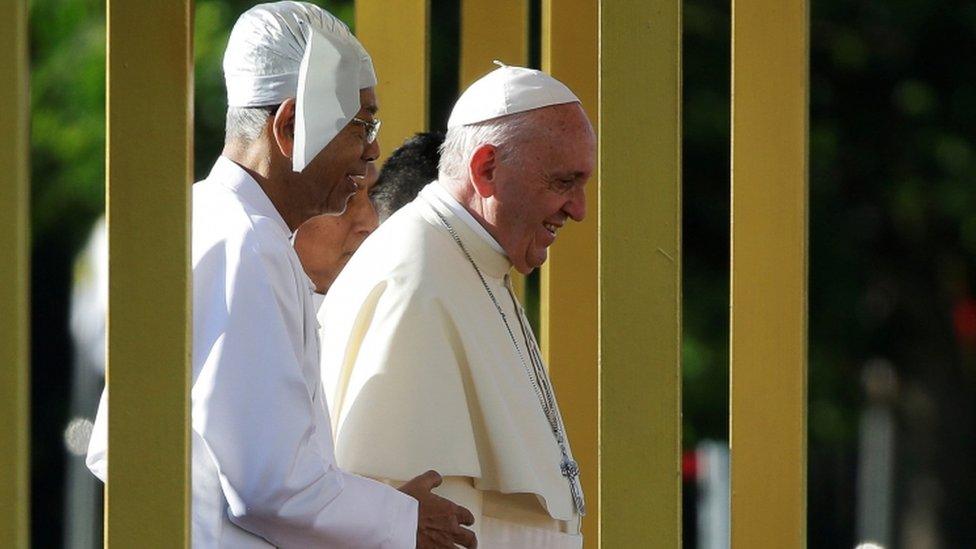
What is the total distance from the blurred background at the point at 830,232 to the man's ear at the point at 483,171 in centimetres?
534

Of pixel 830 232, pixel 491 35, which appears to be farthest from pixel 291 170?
pixel 830 232

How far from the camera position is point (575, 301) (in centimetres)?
560

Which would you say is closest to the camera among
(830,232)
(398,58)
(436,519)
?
(436,519)

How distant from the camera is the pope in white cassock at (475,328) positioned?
425 cm

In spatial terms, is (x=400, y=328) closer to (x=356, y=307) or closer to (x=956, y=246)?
(x=356, y=307)

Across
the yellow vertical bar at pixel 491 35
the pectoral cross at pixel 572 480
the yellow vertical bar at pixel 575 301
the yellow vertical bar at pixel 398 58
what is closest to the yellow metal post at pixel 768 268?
the pectoral cross at pixel 572 480

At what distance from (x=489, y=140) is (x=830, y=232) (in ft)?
27.6

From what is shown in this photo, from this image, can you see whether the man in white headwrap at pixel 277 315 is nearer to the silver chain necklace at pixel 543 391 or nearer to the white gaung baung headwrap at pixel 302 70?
the white gaung baung headwrap at pixel 302 70

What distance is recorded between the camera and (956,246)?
13039 millimetres

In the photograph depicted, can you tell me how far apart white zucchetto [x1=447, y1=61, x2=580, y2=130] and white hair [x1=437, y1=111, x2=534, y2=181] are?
0.08 feet

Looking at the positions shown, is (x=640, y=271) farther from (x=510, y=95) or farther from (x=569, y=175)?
(x=510, y=95)

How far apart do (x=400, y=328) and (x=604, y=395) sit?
1.02m

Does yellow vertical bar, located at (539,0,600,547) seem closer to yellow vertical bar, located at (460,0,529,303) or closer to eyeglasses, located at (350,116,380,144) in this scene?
yellow vertical bar, located at (460,0,529,303)

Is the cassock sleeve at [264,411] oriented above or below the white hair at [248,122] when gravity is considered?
below
